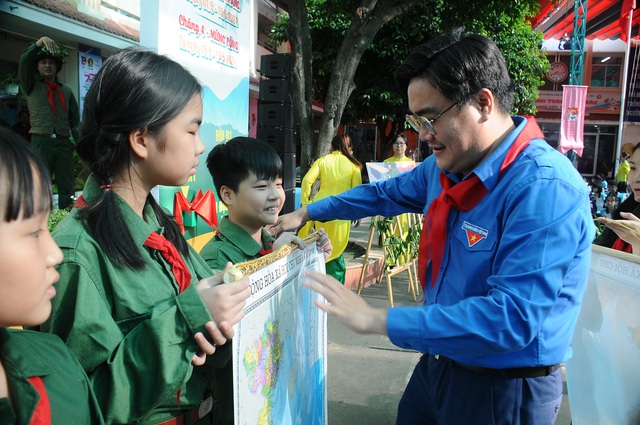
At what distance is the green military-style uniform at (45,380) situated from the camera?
818 mm

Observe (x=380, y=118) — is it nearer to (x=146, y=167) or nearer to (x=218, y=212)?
(x=218, y=212)

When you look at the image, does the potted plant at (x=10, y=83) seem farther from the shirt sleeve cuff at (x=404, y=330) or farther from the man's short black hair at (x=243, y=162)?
the shirt sleeve cuff at (x=404, y=330)

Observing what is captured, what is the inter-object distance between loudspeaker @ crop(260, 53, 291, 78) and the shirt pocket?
444 cm

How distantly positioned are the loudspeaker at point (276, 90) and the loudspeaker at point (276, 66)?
70 mm

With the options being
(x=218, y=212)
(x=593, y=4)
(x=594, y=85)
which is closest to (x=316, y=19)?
(x=218, y=212)

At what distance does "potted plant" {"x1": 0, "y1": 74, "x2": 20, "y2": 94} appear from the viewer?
664 cm

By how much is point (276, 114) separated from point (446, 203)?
447cm

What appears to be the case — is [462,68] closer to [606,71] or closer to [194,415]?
[194,415]

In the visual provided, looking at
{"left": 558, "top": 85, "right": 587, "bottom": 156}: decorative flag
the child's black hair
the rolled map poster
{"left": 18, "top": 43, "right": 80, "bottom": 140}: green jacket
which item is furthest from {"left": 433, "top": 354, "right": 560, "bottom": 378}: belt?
{"left": 558, "top": 85, "right": 587, "bottom": 156}: decorative flag

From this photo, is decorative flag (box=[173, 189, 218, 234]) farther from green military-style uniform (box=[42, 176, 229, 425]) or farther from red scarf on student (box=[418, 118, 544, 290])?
green military-style uniform (box=[42, 176, 229, 425])

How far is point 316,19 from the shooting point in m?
9.95

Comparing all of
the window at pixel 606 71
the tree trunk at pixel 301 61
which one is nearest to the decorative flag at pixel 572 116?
the tree trunk at pixel 301 61

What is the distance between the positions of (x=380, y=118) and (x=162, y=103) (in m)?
10.2

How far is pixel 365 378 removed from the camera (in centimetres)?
364
